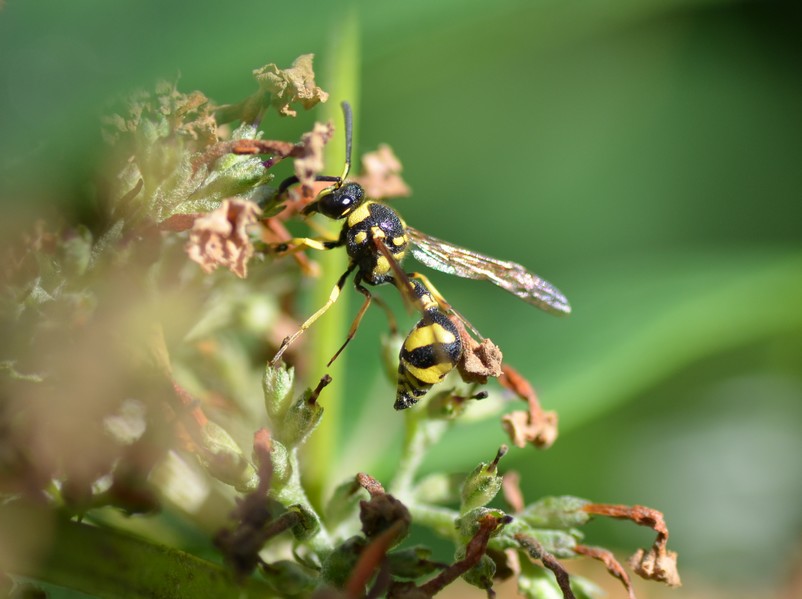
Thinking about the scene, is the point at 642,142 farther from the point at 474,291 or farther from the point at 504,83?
the point at 474,291

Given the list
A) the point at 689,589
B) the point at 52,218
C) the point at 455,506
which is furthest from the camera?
the point at 689,589

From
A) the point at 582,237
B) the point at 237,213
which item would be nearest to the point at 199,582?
the point at 237,213

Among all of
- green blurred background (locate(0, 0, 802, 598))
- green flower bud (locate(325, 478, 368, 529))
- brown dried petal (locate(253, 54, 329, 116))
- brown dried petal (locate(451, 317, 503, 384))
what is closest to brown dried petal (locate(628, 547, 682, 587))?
brown dried petal (locate(451, 317, 503, 384))

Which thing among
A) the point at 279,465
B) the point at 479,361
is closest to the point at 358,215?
the point at 479,361

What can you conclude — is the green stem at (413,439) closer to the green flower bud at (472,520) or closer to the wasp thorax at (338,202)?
the green flower bud at (472,520)

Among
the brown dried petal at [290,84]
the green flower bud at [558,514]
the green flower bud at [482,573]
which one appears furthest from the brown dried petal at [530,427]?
the brown dried petal at [290,84]

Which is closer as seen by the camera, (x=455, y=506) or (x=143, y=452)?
(x=143, y=452)

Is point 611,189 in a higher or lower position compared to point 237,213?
higher
